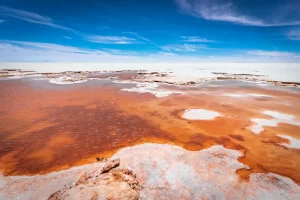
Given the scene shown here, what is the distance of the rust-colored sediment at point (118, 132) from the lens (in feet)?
17.5

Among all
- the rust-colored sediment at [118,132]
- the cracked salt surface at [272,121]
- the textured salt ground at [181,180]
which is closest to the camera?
the textured salt ground at [181,180]

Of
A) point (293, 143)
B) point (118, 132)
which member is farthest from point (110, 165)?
point (293, 143)

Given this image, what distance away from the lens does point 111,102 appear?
1229cm

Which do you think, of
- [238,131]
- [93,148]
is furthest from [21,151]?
[238,131]

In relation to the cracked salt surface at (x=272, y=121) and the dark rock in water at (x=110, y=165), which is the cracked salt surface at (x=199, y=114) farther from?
the dark rock in water at (x=110, y=165)

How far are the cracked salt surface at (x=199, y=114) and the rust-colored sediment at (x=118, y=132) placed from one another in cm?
39

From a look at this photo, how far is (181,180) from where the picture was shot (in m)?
4.41

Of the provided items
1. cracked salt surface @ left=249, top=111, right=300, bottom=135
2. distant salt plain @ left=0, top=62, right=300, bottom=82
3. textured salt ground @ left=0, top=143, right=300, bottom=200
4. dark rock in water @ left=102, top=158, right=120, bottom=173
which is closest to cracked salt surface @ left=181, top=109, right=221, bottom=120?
cracked salt surface @ left=249, top=111, right=300, bottom=135

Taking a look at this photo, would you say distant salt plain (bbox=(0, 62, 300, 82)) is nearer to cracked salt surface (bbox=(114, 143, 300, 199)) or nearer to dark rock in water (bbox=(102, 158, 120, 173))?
cracked salt surface (bbox=(114, 143, 300, 199))

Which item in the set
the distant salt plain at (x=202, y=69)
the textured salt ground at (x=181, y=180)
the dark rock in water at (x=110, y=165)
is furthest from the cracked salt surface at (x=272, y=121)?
the distant salt plain at (x=202, y=69)

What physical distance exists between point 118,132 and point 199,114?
4.52 meters

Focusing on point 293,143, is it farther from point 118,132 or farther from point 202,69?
point 202,69

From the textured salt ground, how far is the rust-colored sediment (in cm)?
32

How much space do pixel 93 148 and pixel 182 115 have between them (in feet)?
16.4
